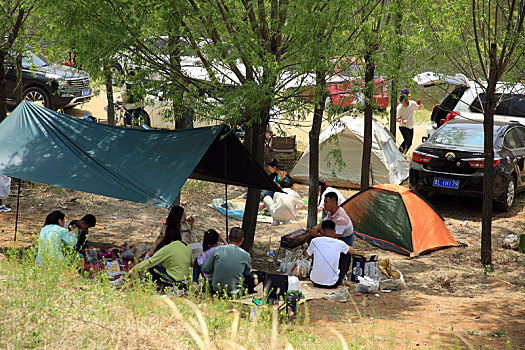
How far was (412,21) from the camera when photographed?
8.29 metres

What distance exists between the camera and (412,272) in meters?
8.09

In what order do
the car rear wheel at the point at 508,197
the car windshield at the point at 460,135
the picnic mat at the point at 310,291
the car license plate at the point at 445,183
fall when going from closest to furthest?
the picnic mat at the point at 310,291 → the car license plate at the point at 445,183 → the car rear wheel at the point at 508,197 → the car windshield at the point at 460,135

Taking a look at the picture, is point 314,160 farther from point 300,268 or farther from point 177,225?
point 177,225

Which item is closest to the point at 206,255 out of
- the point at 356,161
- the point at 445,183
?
the point at 445,183

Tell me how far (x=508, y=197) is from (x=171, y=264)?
6.86m

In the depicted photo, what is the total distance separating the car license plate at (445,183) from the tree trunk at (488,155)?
2414mm

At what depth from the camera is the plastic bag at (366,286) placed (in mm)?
7152

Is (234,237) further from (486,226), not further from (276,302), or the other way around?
(486,226)

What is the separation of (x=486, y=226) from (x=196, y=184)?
6.14 meters

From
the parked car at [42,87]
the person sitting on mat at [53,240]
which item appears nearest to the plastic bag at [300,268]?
the person sitting on mat at [53,240]

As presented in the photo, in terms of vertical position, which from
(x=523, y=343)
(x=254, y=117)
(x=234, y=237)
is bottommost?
(x=523, y=343)

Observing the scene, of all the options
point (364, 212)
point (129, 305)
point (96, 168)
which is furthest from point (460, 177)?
point (129, 305)

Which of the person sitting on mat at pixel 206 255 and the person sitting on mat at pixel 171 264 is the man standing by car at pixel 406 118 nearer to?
the person sitting on mat at pixel 206 255

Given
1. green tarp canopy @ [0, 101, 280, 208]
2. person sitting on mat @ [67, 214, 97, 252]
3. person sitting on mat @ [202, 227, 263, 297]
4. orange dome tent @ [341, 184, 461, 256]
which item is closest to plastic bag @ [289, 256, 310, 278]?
green tarp canopy @ [0, 101, 280, 208]
